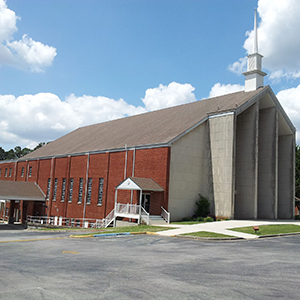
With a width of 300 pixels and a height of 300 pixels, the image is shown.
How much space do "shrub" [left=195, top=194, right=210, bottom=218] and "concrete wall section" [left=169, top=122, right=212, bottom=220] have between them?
1.41ft

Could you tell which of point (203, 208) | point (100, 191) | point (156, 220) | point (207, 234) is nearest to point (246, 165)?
point (203, 208)

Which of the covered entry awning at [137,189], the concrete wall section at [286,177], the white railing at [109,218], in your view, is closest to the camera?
the covered entry awning at [137,189]

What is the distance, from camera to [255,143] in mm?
35906

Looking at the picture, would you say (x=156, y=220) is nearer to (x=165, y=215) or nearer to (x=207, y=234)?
(x=165, y=215)

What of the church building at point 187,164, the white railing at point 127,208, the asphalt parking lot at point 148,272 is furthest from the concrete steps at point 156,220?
the asphalt parking lot at point 148,272

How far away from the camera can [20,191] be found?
151ft

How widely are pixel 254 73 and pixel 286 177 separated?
13031 mm

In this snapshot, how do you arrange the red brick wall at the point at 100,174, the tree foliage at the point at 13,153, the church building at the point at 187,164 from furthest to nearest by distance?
the tree foliage at the point at 13,153 → the church building at the point at 187,164 → the red brick wall at the point at 100,174

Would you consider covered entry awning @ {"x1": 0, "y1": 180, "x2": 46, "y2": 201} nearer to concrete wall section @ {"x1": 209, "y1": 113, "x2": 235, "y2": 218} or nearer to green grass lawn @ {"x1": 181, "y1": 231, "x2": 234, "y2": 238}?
concrete wall section @ {"x1": 209, "y1": 113, "x2": 235, "y2": 218}

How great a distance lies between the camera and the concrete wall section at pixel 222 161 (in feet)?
107

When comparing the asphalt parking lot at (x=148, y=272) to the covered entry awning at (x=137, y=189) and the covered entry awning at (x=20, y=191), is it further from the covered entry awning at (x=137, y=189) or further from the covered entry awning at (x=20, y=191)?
the covered entry awning at (x=20, y=191)

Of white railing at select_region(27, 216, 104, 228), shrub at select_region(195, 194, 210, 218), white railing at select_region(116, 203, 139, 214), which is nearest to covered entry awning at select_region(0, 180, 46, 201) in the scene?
white railing at select_region(27, 216, 104, 228)

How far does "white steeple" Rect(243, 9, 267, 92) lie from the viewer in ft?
123

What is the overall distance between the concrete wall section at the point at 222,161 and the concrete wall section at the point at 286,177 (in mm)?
12126
